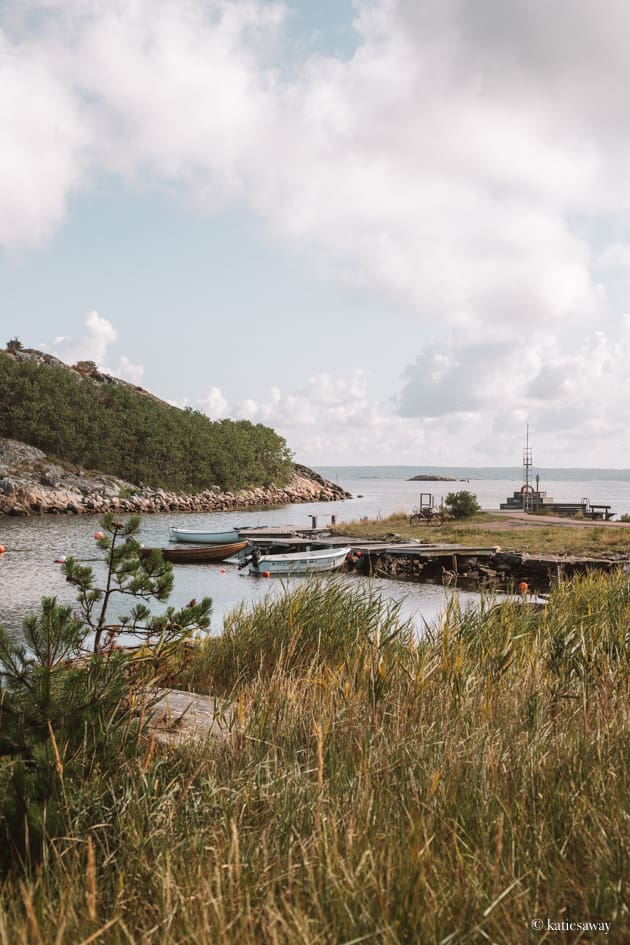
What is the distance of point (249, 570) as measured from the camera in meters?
24.8

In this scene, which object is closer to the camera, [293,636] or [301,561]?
[293,636]

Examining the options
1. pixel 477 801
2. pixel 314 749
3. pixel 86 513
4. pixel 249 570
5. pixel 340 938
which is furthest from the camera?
pixel 86 513

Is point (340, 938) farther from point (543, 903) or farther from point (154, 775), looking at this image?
point (154, 775)

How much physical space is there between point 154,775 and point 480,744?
1466 mm

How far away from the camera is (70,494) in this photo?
160ft

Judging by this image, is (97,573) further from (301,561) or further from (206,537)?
(206,537)

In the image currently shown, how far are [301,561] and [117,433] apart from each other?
44422mm

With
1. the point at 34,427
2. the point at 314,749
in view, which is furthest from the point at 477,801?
the point at 34,427

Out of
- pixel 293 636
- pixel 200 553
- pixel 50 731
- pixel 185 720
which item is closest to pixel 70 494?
pixel 200 553

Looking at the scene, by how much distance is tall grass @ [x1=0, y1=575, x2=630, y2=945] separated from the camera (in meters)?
2.14

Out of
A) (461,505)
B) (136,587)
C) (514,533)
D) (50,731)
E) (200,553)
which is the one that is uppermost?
(461,505)

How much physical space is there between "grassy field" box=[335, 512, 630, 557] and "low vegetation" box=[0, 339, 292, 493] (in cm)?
3465

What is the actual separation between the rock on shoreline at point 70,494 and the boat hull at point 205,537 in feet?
20.8

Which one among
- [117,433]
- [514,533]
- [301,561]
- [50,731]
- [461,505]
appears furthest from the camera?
[117,433]
